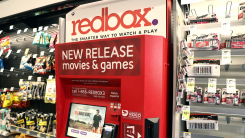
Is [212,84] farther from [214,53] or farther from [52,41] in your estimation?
[52,41]

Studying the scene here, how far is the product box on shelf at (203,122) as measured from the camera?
1799 mm

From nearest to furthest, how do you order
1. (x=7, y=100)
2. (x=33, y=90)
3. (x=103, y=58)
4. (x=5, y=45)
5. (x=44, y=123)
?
(x=103, y=58) < (x=44, y=123) < (x=33, y=90) < (x=7, y=100) < (x=5, y=45)

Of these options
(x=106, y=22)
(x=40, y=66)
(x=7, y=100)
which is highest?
(x=106, y=22)

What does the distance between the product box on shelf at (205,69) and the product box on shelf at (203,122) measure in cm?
45

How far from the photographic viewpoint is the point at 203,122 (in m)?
1.82

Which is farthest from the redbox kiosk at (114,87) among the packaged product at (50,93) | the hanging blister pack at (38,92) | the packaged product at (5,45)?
the packaged product at (5,45)

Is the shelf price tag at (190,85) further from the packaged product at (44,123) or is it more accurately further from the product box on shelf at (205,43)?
the packaged product at (44,123)

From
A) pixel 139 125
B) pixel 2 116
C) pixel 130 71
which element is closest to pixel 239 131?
pixel 139 125

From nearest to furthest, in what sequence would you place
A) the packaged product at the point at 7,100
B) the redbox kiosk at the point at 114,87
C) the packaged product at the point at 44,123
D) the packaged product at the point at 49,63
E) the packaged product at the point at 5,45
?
the redbox kiosk at the point at 114,87, the packaged product at the point at 44,123, the packaged product at the point at 49,63, the packaged product at the point at 7,100, the packaged product at the point at 5,45

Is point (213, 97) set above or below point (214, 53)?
below

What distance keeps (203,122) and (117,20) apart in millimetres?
1392

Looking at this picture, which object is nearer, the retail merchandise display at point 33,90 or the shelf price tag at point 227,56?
the shelf price tag at point 227,56

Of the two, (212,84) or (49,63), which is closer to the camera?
(212,84)

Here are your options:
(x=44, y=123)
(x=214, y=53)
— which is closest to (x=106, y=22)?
(x=214, y=53)
